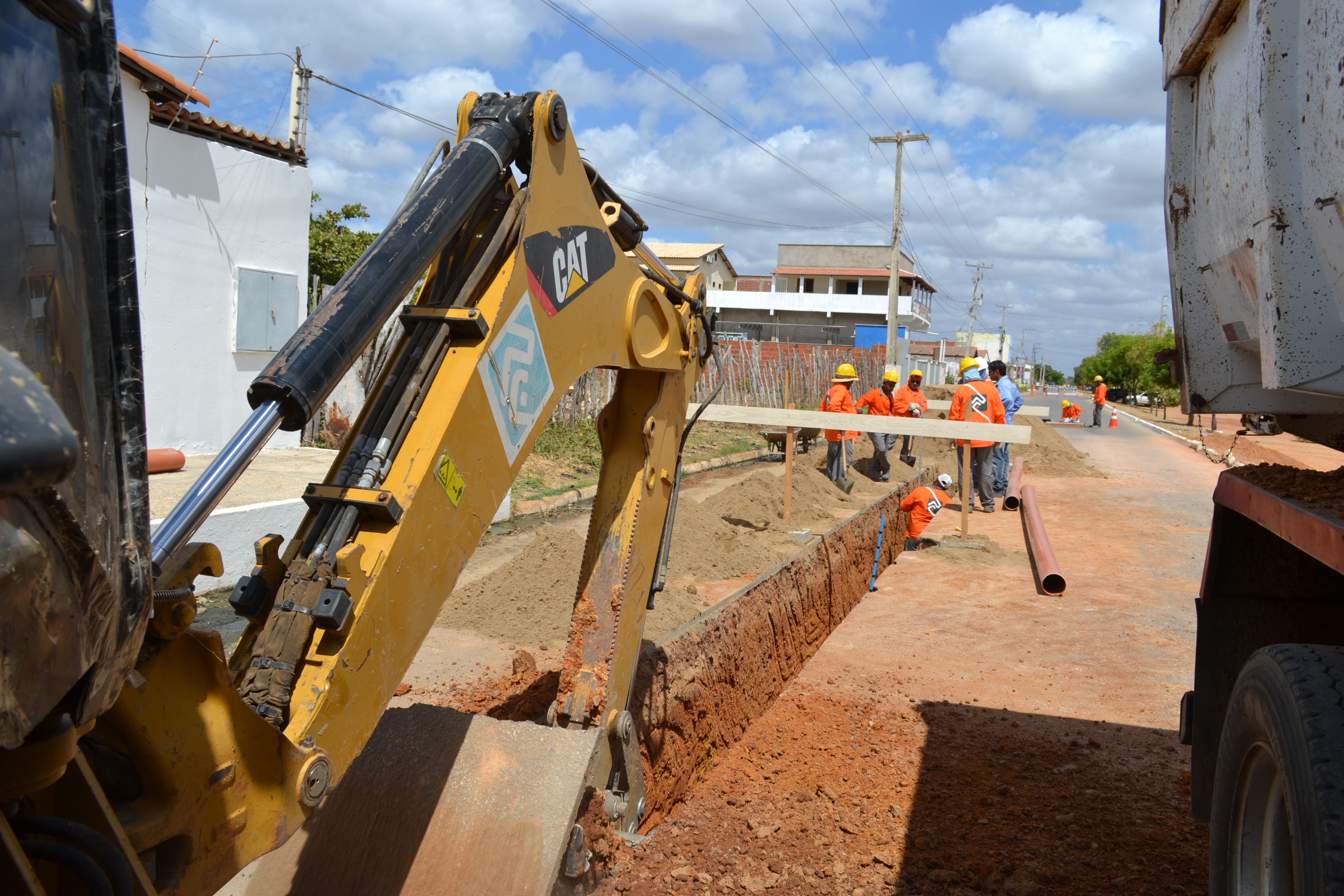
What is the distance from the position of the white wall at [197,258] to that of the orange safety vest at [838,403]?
6909 millimetres

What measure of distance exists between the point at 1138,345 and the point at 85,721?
73032mm

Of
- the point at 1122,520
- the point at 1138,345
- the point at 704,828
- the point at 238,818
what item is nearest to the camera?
the point at 238,818

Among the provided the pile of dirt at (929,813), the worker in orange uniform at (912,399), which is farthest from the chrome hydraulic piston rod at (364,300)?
the worker in orange uniform at (912,399)

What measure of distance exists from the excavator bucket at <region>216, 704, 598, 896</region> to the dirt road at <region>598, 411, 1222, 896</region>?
42cm

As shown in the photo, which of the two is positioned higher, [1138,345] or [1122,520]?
[1138,345]

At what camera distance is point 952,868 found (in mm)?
3791

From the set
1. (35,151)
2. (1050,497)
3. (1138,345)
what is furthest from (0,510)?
(1138,345)

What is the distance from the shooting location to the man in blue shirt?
1390 cm

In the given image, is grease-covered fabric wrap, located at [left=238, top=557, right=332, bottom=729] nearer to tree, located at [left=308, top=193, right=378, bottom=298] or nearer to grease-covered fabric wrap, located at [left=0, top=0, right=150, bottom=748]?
grease-covered fabric wrap, located at [left=0, top=0, right=150, bottom=748]

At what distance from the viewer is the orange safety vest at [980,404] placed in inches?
489

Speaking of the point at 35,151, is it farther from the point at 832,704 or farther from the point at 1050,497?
the point at 1050,497

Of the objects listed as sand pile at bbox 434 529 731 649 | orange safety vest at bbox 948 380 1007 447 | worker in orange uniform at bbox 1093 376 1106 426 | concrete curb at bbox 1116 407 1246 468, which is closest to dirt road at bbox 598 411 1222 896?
sand pile at bbox 434 529 731 649

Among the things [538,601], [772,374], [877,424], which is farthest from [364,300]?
[772,374]

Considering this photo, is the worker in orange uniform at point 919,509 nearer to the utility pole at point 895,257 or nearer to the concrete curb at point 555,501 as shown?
the concrete curb at point 555,501
